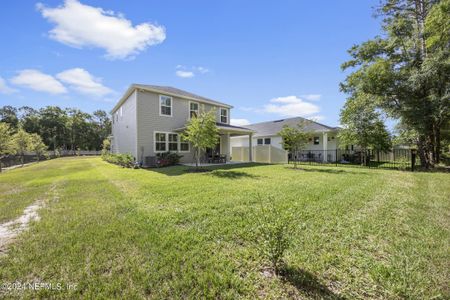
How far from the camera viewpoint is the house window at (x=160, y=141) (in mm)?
15117

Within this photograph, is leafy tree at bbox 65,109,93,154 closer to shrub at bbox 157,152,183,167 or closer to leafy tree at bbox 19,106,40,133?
leafy tree at bbox 19,106,40,133

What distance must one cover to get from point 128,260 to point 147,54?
1426cm

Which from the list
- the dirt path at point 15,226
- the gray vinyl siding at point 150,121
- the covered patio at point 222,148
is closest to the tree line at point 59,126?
the gray vinyl siding at point 150,121

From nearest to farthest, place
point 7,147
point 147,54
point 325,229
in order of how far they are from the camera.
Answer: point 325,229, point 147,54, point 7,147

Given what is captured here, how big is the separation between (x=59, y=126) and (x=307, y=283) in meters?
66.6

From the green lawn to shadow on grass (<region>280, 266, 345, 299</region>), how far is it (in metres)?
0.01

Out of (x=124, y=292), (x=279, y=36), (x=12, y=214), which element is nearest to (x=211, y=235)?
(x=124, y=292)

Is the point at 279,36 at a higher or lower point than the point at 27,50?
higher

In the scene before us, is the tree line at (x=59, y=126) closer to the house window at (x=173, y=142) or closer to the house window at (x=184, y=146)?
the house window at (x=173, y=142)

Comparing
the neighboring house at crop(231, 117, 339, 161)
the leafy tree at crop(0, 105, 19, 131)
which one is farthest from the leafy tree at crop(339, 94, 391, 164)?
the leafy tree at crop(0, 105, 19, 131)

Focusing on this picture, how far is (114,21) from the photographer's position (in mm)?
9953

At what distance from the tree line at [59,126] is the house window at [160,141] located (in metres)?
49.4

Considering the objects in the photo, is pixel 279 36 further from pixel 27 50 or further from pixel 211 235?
pixel 27 50

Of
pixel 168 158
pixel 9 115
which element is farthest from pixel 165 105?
pixel 9 115
